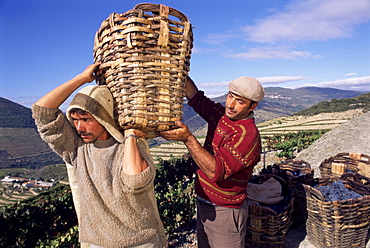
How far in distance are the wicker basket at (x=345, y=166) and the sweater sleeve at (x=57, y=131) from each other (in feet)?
17.9

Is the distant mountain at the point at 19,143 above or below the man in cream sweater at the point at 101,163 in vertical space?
below

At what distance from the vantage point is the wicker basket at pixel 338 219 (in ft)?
11.7

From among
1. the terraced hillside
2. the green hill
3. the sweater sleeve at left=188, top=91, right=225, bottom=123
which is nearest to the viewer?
the sweater sleeve at left=188, top=91, right=225, bottom=123

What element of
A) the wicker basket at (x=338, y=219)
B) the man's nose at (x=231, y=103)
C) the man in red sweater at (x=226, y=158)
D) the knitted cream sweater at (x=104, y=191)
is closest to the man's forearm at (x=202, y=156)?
the man in red sweater at (x=226, y=158)

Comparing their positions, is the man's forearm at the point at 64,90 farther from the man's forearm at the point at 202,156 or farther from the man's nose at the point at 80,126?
the man's forearm at the point at 202,156

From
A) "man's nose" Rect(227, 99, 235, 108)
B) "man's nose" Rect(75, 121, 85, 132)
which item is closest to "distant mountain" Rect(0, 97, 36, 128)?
"man's nose" Rect(75, 121, 85, 132)

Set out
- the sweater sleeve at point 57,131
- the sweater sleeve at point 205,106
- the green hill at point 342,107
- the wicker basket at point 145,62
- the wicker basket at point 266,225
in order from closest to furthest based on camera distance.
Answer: the wicker basket at point 145,62
the sweater sleeve at point 57,131
the sweater sleeve at point 205,106
the wicker basket at point 266,225
the green hill at point 342,107

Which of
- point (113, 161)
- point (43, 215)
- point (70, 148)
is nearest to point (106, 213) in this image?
point (113, 161)

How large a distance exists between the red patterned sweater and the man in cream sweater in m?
0.71

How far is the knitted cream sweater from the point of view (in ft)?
5.81

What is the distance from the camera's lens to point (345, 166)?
209 inches

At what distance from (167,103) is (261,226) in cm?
264

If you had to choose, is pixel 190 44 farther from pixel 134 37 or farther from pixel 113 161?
pixel 113 161

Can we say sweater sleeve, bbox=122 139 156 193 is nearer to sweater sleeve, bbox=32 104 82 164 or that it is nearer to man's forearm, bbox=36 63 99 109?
sweater sleeve, bbox=32 104 82 164
